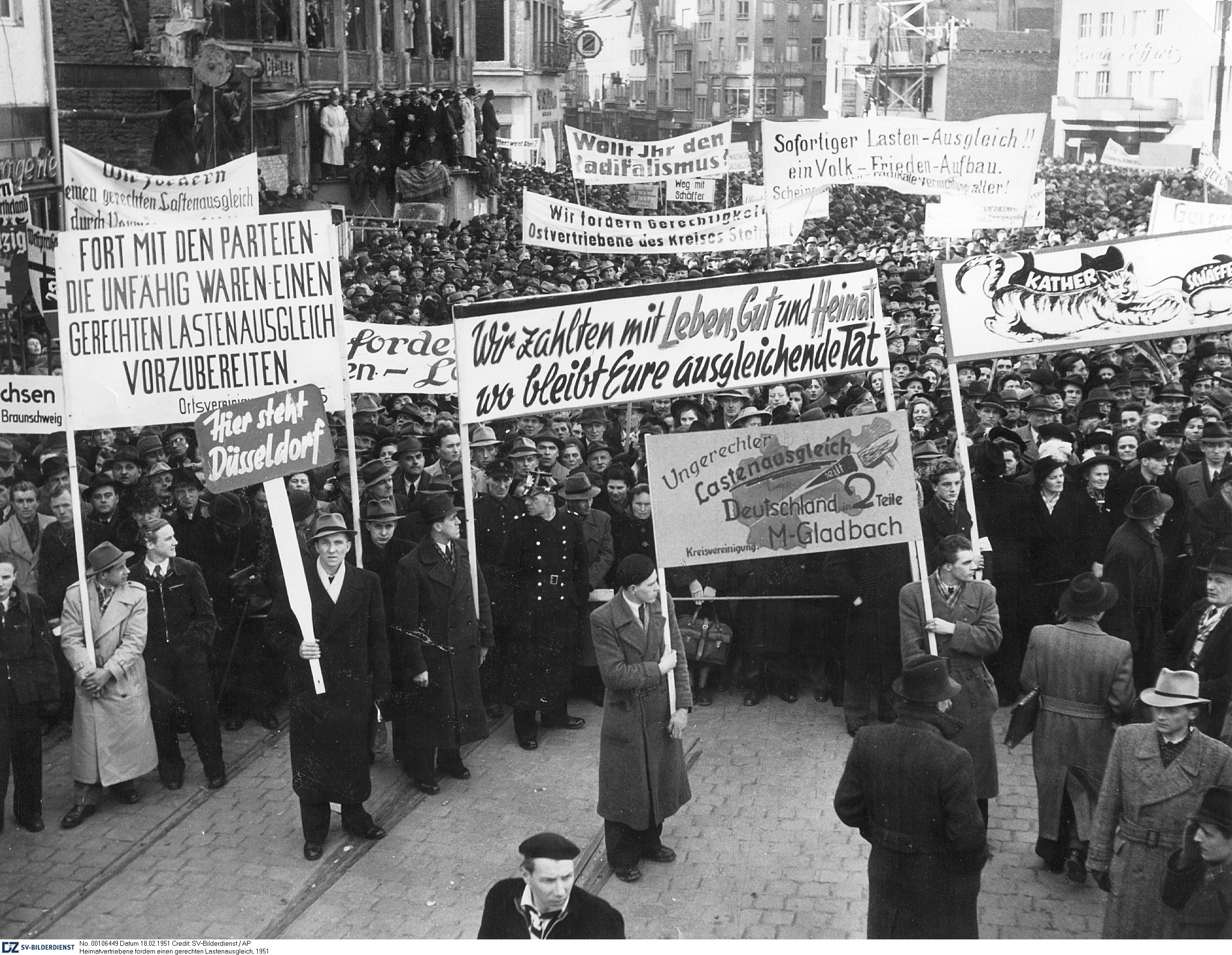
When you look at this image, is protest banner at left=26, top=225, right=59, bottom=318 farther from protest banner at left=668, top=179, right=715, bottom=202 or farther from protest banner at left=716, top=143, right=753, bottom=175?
protest banner at left=716, top=143, right=753, bottom=175

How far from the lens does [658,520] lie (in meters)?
7.09

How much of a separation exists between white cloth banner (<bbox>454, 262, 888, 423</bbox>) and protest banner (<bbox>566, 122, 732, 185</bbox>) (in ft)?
44.2

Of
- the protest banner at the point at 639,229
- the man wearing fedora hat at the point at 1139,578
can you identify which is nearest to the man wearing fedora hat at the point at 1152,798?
the man wearing fedora hat at the point at 1139,578

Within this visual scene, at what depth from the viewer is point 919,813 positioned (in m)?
5.14

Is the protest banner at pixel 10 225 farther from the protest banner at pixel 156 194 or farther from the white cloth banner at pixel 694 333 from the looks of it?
the white cloth banner at pixel 694 333

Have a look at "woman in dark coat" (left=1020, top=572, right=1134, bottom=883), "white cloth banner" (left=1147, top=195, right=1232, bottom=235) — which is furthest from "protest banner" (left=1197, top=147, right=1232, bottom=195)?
"woman in dark coat" (left=1020, top=572, right=1134, bottom=883)

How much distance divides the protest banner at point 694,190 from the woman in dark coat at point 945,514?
18134mm

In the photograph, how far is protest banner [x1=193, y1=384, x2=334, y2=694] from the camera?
690 cm

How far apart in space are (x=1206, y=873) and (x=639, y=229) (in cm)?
1256

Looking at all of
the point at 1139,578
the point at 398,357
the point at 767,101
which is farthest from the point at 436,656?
the point at 767,101

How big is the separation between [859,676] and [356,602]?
299 cm

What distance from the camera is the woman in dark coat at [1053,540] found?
860 centimetres

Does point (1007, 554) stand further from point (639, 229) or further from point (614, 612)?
point (639, 229)
